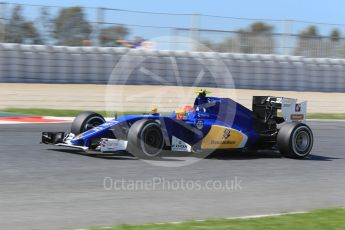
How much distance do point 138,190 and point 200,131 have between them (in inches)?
101

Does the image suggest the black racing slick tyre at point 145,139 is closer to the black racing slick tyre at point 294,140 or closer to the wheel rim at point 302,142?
the black racing slick tyre at point 294,140

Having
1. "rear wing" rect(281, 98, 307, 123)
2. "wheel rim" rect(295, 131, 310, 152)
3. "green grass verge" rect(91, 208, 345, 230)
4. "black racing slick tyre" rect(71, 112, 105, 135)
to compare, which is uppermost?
"rear wing" rect(281, 98, 307, 123)

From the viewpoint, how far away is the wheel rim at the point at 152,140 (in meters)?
9.17

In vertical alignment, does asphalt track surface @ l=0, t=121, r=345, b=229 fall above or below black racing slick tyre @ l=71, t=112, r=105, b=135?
below

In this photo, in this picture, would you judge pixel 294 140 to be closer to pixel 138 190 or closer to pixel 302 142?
pixel 302 142

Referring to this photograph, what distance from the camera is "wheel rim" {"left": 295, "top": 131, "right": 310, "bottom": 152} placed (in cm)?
1054

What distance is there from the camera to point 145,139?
30.2 feet

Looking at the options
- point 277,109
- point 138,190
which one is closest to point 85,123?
point 138,190

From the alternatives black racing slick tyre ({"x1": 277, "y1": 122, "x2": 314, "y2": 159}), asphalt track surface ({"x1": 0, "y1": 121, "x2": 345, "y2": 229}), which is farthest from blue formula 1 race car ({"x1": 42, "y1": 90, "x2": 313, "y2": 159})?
asphalt track surface ({"x1": 0, "y1": 121, "x2": 345, "y2": 229})

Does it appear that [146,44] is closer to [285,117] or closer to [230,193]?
[285,117]

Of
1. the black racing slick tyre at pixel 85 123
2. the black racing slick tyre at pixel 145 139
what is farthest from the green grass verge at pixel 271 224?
the black racing slick tyre at pixel 85 123

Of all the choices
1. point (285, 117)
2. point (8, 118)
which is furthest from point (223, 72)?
point (285, 117)

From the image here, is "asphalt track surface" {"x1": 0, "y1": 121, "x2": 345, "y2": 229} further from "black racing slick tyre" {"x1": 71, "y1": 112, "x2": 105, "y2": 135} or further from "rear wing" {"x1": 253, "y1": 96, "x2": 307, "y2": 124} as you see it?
"rear wing" {"x1": 253, "y1": 96, "x2": 307, "y2": 124}

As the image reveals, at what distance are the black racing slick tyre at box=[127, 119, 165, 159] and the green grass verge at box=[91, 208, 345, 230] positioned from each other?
3312 millimetres
